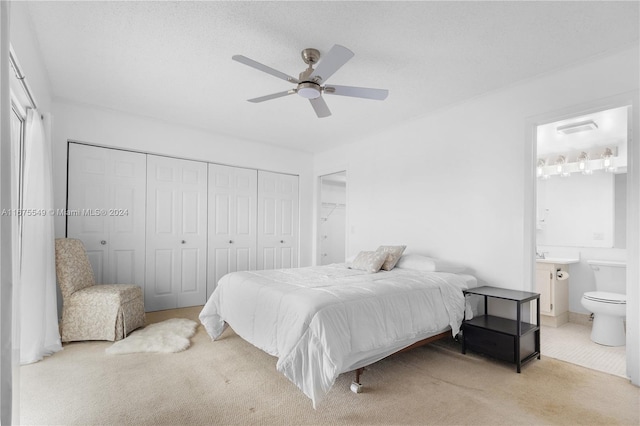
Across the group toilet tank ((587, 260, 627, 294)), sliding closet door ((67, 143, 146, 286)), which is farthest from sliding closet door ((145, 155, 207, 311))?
toilet tank ((587, 260, 627, 294))

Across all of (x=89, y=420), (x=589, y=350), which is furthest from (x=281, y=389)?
(x=589, y=350)

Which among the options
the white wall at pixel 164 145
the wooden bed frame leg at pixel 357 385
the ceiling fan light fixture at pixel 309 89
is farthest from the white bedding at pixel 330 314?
the white wall at pixel 164 145

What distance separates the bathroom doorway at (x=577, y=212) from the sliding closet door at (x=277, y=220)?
3592mm

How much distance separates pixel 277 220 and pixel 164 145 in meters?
2.07

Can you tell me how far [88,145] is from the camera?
3.88m

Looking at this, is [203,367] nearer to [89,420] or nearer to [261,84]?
Result: [89,420]

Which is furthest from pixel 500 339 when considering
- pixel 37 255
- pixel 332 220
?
pixel 332 220

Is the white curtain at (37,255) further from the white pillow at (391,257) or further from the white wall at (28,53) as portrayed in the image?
the white pillow at (391,257)

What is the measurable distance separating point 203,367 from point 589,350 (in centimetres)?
344

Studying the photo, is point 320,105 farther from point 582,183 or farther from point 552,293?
point 582,183

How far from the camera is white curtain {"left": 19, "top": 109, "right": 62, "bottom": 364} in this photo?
259 centimetres

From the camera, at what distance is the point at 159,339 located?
3.10m

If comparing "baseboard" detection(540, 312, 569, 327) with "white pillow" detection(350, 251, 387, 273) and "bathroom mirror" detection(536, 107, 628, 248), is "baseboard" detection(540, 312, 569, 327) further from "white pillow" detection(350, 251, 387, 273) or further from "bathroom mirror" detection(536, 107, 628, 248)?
"white pillow" detection(350, 251, 387, 273)

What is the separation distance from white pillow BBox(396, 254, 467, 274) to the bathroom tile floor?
1031 millimetres
